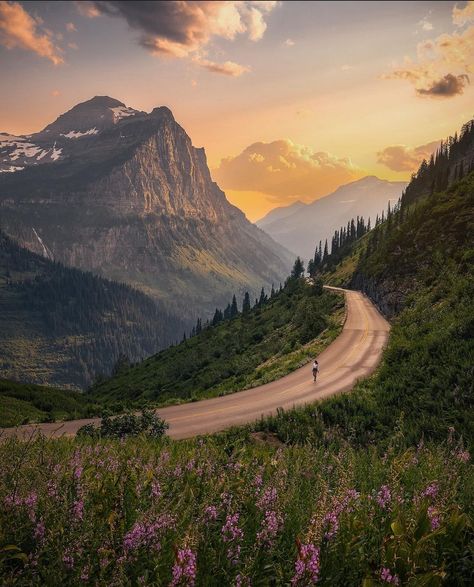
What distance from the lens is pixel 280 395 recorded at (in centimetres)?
3031

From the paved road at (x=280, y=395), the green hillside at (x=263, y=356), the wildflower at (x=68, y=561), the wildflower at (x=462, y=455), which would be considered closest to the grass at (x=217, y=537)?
the wildflower at (x=68, y=561)

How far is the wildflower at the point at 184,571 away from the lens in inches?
135

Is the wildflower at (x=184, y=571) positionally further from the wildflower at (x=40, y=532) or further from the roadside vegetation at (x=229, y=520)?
the wildflower at (x=40, y=532)

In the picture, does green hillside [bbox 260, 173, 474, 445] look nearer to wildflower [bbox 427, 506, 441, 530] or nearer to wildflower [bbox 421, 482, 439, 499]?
wildflower [bbox 421, 482, 439, 499]

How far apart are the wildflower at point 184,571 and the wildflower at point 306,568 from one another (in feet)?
2.99

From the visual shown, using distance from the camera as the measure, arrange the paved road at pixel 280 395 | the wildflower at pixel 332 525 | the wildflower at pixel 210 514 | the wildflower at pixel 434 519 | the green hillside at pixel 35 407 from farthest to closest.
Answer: the green hillside at pixel 35 407
the paved road at pixel 280 395
the wildflower at pixel 210 514
the wildflower at pixel 434 519
the wildflower at pixel 332 525

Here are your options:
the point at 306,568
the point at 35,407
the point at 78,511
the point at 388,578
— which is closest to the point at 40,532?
the point at 78,511

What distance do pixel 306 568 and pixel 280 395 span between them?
89.1 feet

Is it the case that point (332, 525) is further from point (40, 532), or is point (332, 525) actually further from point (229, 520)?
point (40, 532)

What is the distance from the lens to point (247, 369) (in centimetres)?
4841

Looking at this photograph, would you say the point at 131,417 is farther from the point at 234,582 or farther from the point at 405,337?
the point at 405,337

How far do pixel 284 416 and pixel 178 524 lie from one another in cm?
1712

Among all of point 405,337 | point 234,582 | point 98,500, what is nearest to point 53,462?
point 98,500

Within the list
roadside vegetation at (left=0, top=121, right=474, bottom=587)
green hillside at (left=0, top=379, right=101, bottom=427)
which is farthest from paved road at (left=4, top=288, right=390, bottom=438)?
roadside vegetation at (left=0, top=121, right=474, bottom=587)
